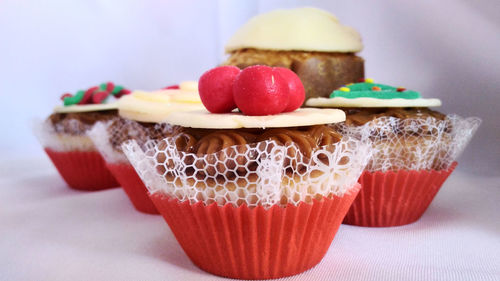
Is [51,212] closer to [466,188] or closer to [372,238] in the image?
[372,238]

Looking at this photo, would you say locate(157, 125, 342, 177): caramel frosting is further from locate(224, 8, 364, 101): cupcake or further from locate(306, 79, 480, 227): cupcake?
locate(224, 8, 364, 101): cupcake

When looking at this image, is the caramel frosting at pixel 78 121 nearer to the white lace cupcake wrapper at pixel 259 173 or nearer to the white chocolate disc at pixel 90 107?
the white chocolate disc at pixel 90 107

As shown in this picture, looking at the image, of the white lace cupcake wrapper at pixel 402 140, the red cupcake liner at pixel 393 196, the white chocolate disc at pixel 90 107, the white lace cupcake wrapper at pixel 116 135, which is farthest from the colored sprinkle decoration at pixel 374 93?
the white chocolate disc at pixel 90 107

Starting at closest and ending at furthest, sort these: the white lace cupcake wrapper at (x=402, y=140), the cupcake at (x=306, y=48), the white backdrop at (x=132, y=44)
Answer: the white lace cupcake wrapper at (x=402, y=140), the cupcake at (x=306, y=48), the white backdrop at (x=132, y=44)

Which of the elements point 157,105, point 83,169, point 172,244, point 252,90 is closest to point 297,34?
point 157,105

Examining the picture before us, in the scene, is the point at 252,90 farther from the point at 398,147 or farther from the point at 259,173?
the point at 398,147

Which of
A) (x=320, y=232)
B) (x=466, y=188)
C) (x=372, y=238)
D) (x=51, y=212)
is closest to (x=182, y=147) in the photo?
(x=320, y=232)
